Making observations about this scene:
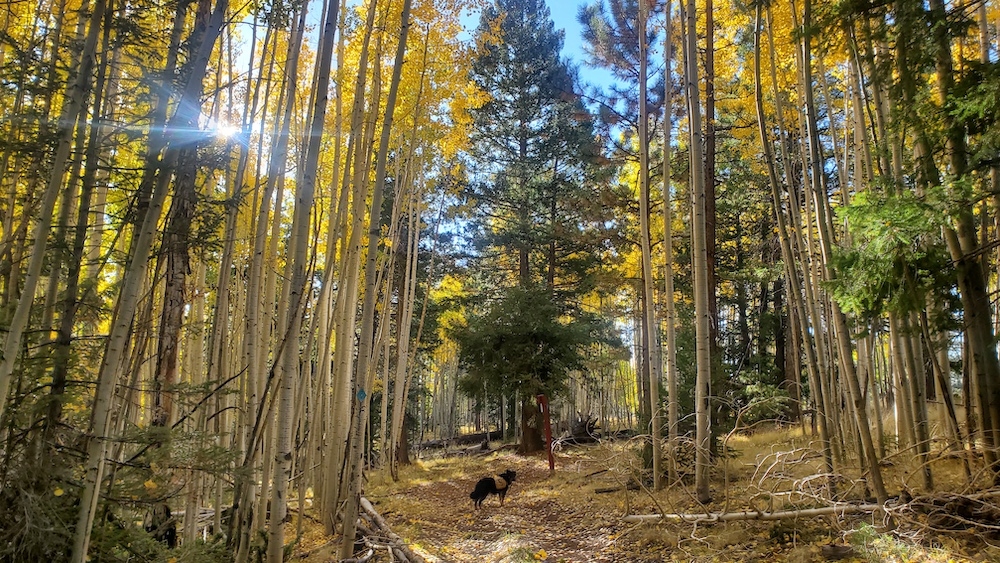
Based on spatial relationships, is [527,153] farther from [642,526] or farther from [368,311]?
[368,311]

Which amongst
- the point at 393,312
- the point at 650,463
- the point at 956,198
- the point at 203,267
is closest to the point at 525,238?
the point at 393,312

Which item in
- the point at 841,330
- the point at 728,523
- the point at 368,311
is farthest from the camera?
the point at 728,523

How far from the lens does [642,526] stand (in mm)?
4949

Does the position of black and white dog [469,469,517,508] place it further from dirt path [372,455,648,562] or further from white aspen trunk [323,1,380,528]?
white aspen trunk [323,1,380,528]

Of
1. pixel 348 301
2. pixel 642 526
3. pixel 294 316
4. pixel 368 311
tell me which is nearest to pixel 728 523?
pixel 642 526

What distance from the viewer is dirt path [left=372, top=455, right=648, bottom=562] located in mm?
4887

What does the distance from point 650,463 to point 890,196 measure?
4600mm

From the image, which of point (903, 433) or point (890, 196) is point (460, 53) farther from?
point (903, 433)

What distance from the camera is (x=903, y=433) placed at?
16.8ft

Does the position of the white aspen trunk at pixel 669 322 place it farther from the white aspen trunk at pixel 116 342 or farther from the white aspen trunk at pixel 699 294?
the white aspen trunk at pixel 116 342

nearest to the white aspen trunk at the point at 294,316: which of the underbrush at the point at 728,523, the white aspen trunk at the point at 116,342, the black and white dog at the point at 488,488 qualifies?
the white aspen trunk at the point at 116,342

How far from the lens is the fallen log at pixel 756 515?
388cm

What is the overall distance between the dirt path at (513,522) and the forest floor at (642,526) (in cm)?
2

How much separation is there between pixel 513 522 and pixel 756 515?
10.5 ft
